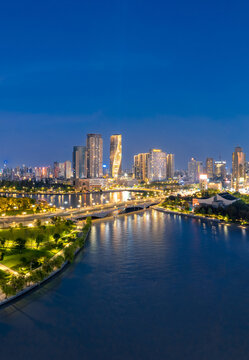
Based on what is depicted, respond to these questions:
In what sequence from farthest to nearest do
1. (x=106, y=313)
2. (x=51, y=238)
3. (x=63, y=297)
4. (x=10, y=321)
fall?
(x=51, y=238), (x=63, y=297), (x=106, y=313), (x=10, y=321)

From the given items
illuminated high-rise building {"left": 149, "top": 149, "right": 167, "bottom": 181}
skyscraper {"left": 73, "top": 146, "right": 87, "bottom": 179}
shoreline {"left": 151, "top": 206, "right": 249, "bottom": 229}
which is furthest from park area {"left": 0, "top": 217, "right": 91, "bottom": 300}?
illuminated high-rise building {"left": 149, "top": 149, "right": 167, "bottom": 181}

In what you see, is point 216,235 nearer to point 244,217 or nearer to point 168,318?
point 244,217

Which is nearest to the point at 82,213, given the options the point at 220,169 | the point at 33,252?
the point at 33,252

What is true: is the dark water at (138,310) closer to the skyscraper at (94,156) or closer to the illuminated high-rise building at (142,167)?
the skyscraper at (94,156)

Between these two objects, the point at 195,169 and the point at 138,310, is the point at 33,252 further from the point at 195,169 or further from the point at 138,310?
the point at 195,169

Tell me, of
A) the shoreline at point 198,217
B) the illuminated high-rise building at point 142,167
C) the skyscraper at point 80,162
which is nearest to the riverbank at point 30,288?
the shoreline at point 198,217

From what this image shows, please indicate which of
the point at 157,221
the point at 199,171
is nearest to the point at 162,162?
the point at 199,171
